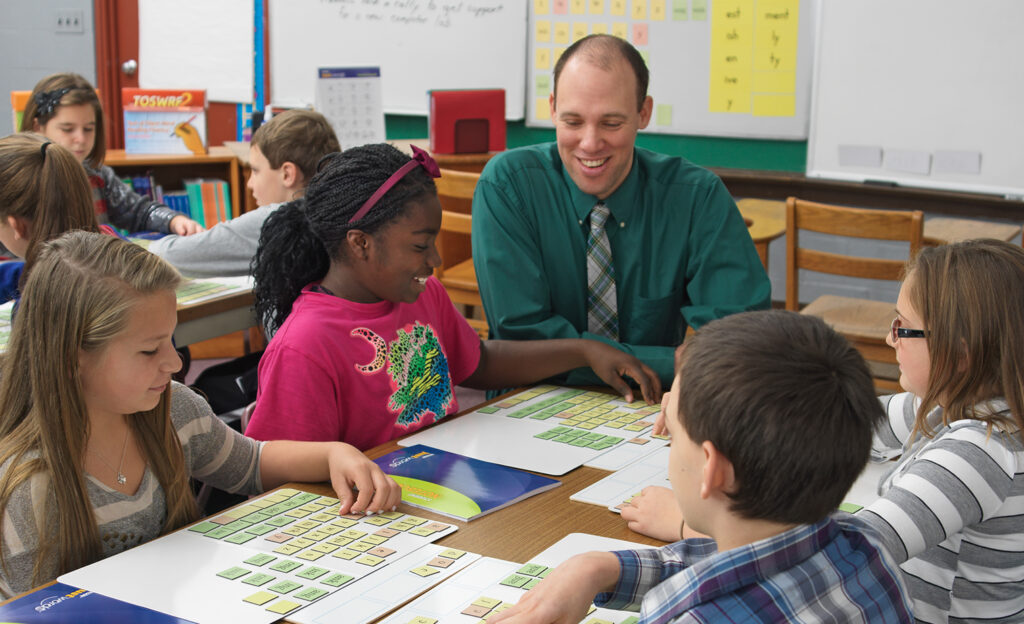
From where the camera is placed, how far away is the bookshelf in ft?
14.9

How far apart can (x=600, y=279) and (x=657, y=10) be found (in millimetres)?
3005

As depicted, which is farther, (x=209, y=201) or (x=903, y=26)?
(x=209, y=201)

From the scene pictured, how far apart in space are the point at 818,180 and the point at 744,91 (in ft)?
1.81

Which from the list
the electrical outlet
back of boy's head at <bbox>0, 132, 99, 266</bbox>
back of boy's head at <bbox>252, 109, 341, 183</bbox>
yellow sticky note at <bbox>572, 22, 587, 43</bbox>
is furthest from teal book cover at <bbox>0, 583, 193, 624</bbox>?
the electrical outlet

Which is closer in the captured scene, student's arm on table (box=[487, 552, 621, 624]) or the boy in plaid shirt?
the boy in plaid shirt

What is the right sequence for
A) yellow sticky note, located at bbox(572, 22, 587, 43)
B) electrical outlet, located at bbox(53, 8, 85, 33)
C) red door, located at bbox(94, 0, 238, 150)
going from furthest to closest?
red door, located at bbox(94, 0, 238, 150), electrical outlet, located at bbox(53, 8, 85, 33), yellow sticky note, located at bbox(572, 22, 587, 43)

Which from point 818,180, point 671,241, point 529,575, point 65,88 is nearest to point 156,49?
point 65,88

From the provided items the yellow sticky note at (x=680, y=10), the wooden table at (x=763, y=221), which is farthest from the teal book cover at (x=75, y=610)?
the yellow sticky note at (x=680, y=10)

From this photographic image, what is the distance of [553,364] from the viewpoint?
1.97 m

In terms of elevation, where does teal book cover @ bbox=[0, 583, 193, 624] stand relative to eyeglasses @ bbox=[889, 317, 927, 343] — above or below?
below

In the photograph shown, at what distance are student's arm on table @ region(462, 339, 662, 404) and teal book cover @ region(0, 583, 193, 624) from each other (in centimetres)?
98

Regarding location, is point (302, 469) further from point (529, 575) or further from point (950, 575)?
point (950, 575)

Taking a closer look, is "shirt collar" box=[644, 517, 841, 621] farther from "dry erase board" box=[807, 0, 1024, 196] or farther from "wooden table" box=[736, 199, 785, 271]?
"dry erase board" box=[807, 0, 1024, 196]

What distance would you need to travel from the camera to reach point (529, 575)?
46.3 inches
